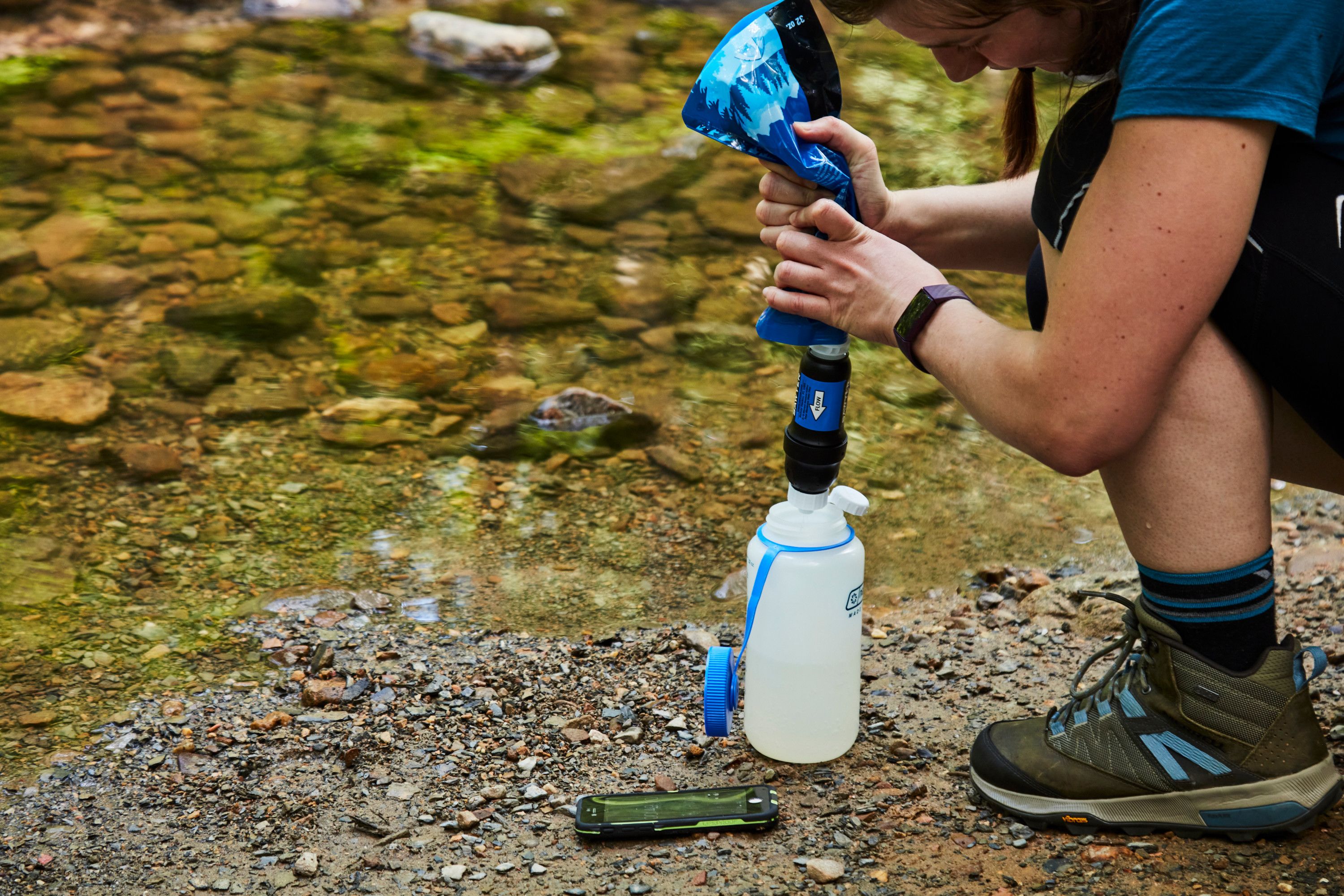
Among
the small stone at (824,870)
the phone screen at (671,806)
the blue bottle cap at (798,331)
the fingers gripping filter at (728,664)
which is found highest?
the blue bottle cap at (798,331)

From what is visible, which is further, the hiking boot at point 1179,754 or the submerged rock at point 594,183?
the submerged rock at point 594,183

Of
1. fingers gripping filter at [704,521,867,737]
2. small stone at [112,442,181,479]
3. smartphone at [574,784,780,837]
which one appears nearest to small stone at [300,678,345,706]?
smartphone at [574,784,780,837]

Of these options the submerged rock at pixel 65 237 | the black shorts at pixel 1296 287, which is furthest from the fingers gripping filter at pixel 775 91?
the submerged rock at pixel 65 237

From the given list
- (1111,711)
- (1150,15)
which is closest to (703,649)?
(1111,711)

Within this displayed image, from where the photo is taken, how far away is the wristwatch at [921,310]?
1.40m

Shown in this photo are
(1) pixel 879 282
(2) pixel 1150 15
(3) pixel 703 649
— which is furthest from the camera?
(3) pixel 703 649

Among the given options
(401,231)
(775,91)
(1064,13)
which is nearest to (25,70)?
(401,231)

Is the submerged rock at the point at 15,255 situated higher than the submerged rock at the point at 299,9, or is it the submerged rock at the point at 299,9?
the submerged rock at the point at 299,9

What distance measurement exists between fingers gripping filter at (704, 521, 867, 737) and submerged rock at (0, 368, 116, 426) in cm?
169

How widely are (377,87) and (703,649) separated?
123 inches

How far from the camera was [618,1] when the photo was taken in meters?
5.27

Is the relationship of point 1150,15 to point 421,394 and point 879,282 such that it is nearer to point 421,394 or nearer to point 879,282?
point 879,282

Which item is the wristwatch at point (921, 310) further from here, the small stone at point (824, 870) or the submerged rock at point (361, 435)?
the submerged rock at point (361, 435)

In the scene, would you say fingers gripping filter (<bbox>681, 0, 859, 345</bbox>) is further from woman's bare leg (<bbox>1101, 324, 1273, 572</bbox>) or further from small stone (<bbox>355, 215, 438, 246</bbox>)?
small stone (<bbox>355, 215, 438, 246</bbox>)
